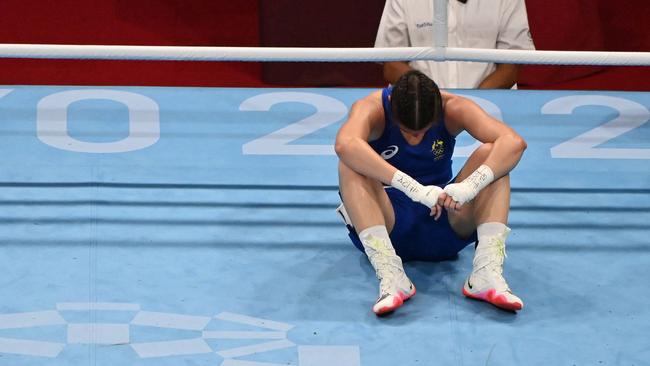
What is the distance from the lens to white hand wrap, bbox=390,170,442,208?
343 cm

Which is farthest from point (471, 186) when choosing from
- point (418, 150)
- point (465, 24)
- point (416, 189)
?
point (465, 24)

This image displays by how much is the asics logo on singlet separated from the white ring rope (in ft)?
1.30

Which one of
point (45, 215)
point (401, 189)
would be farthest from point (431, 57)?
point (45, 215)

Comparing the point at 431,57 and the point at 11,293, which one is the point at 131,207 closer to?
the point at 11,293

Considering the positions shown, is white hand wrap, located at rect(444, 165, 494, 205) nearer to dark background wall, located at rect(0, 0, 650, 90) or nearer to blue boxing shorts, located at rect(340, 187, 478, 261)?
blue boxing shorts, located at rect(340, 187, 478, 261)

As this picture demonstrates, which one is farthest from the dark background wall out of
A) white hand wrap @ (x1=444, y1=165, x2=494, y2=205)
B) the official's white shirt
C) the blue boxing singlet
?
white hand wrap @ (x1=444, y1=165, x2=494, y2=205)

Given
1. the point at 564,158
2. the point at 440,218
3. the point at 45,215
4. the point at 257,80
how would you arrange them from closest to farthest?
the point at 440,218
the point at 45,215
the point at 564,158
the point at 257,80

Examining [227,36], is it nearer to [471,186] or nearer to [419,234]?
[419,234]

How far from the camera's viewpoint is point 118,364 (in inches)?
128

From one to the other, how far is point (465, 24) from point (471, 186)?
1.44 m

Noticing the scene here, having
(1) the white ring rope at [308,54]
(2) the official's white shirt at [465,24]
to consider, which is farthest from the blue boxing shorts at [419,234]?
(2) the official's white shirt at [465,24]

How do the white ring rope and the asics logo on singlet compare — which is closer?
the asics logo on singlet

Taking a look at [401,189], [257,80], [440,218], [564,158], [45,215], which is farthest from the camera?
[257,80]

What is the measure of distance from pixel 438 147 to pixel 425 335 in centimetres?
60
